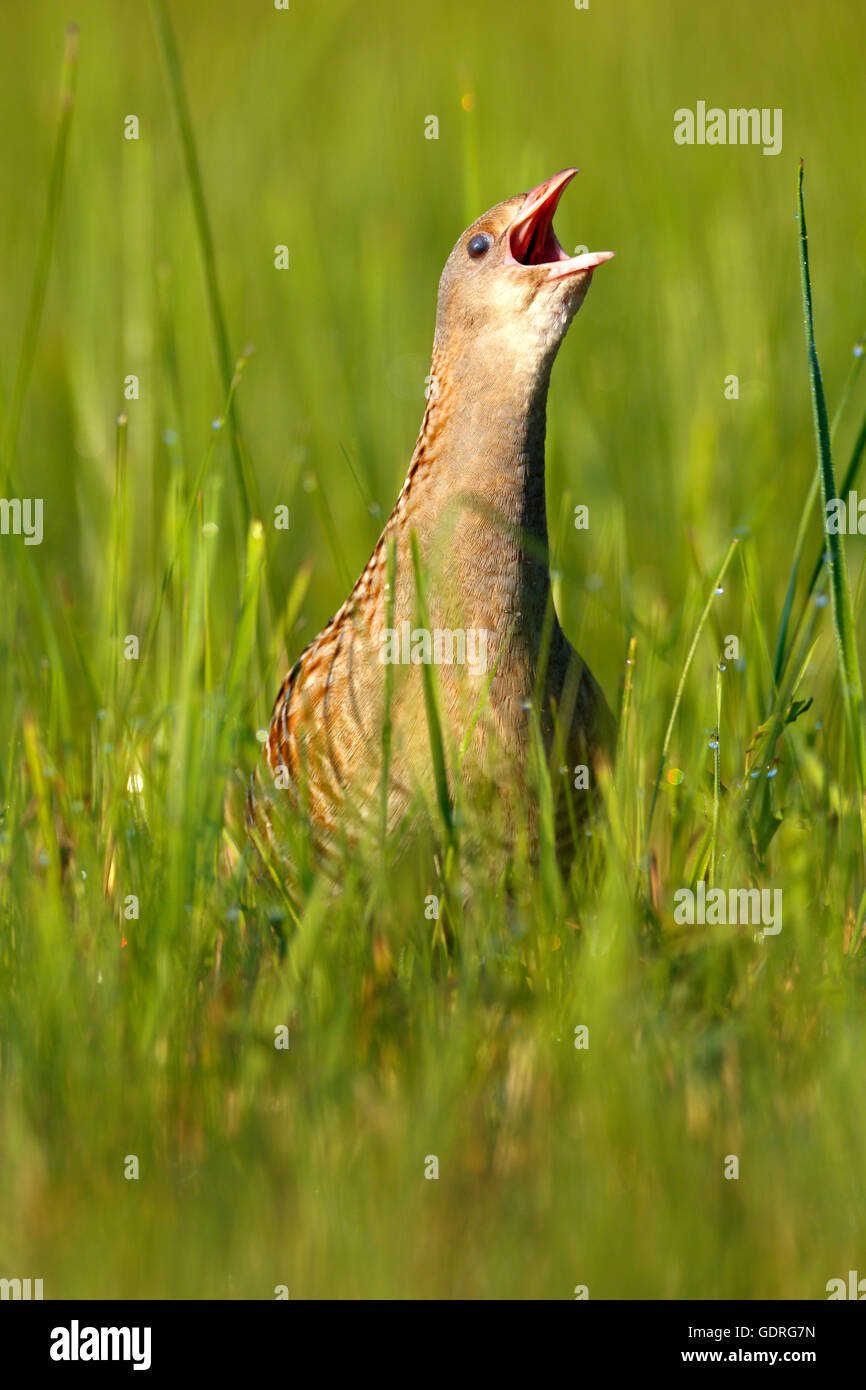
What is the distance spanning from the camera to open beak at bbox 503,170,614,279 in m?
3.17

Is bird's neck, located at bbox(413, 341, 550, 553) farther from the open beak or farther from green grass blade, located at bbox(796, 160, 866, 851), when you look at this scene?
green grass blade, located at bbox(796, 160, 866, 851)

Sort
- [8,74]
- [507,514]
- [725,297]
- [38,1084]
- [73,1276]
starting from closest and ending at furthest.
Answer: [73,1276]
[38,1084]
[507,514]
[725,297]
[8,74]

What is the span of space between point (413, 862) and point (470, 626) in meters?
0.49

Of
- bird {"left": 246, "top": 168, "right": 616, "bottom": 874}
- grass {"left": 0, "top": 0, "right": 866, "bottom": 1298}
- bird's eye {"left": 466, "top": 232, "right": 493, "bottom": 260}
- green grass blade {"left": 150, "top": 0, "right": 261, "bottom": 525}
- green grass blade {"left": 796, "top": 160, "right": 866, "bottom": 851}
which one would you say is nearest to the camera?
grass {"left": 0, "top": 0, "right": 866, "bottom": 1298}

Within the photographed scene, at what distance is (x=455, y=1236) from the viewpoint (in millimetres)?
2369

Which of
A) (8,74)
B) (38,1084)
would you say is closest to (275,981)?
(38,1084)

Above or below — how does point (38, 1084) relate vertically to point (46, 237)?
below

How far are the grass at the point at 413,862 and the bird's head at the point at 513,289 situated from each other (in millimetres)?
405

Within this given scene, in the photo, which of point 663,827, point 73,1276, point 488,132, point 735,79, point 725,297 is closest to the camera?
point 73,1276

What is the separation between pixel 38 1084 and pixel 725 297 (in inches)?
162

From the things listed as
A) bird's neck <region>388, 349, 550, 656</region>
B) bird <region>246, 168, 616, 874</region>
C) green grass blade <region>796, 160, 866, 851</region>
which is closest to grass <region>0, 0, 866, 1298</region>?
green grass blade <region>796, 160, 866, 851</region>

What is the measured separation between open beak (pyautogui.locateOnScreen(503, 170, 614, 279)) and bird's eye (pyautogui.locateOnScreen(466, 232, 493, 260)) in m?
0.04

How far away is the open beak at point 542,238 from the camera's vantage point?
3.17 meters

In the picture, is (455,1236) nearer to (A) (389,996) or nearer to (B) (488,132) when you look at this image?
(A) (389,996)
